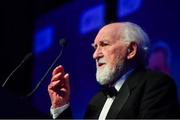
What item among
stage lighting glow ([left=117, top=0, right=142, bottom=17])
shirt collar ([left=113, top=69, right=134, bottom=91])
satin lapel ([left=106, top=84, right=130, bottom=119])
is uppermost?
stage lighting glow ([left=117, top=0, right=142, bottom=17])

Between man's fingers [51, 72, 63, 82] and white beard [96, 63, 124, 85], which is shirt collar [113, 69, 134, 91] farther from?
man's fingers [51, 72, 63, 82]

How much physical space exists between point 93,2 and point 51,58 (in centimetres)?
55

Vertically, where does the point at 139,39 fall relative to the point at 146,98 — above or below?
above

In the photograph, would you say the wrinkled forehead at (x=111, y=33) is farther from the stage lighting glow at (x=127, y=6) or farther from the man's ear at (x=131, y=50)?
the stage lighting glow at (x=127, y=6)

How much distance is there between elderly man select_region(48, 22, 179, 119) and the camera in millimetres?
1964

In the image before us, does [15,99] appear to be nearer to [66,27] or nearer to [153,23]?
[153,23]

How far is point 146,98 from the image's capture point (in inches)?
77.8

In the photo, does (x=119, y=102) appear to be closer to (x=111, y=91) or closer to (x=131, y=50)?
(x=111, y=91)

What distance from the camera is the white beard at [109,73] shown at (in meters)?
2.23

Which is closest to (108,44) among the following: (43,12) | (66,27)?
(66,27)

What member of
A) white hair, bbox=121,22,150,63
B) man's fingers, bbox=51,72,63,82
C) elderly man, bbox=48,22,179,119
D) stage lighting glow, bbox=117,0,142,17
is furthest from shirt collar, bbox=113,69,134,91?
stage lighting glow, bbox=117,0,142,17

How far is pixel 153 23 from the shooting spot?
2.79 metres

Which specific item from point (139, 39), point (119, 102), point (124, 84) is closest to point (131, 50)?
point (139, 39)

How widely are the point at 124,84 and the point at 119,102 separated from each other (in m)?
0.11
